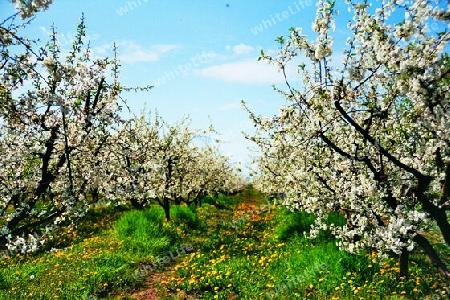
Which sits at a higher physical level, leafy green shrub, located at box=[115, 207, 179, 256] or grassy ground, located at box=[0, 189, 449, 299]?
leafy green shrub, located at box=[115, 207, 179, 256]

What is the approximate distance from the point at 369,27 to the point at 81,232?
48.5ft

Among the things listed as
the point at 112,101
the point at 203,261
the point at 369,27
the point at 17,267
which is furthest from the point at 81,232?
the point at 369,27

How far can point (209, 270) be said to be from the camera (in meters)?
8.73

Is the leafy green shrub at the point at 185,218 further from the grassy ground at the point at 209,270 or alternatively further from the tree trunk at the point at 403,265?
the tree trunk at the point at 403,265

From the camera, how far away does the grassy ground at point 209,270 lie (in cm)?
683

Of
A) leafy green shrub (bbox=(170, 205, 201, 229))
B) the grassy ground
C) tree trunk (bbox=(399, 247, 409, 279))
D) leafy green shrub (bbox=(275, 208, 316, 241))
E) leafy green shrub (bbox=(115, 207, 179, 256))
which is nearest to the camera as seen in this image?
tree trunk (bbox=(399, 247, 409, 279))

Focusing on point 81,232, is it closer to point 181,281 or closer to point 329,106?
point 181,281

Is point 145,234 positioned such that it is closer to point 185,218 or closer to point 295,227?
point 185,218

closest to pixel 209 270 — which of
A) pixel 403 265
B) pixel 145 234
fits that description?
pixel 145 234

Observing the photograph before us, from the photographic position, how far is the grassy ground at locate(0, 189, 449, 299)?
683cm

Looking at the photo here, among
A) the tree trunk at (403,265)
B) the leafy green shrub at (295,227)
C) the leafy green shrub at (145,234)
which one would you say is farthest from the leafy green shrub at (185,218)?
the tree trunk at (403,265)

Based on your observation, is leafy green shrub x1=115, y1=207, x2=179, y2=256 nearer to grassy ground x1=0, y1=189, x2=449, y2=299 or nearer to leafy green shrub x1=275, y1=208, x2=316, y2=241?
grassy ground x1=0, y1=189, x2=449, y2=299

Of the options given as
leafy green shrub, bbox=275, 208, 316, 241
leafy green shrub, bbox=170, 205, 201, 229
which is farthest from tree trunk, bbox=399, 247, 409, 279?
leafy green shrub, bbox=170, 205, 201, 229

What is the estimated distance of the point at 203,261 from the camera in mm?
9703
